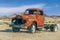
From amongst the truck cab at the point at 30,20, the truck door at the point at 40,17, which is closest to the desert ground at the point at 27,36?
the truck cab at the point at 30,20

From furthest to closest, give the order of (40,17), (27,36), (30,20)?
(40,17)
(30,20)
(27,36)

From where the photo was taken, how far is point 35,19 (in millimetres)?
24922

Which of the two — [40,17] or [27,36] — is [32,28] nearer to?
[40,17]

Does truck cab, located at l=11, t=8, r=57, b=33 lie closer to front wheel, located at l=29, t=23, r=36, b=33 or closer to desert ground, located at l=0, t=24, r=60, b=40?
front wheel, located at l=29, t=23, r=36, b=33

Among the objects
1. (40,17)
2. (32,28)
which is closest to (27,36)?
(32,28)

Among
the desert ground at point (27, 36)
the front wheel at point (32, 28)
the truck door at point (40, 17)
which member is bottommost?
the desert ground at point (27, 36)

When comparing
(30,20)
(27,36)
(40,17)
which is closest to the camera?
(27,36)

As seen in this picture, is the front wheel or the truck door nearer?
the front wheel

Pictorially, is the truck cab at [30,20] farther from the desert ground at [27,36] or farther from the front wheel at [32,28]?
the desert ground at [27,36]

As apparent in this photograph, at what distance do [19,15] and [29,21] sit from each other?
3.52ft

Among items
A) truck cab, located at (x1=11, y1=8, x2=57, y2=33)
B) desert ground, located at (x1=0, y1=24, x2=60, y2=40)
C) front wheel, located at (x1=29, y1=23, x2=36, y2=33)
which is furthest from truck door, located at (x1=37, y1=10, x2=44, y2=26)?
desert ground, located at (x1=0, y1=24, x2=60, y2=40)

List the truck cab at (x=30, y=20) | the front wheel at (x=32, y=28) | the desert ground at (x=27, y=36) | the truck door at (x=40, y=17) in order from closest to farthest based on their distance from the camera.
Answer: the desert ground at (x=27, y=36) < the truck cab at (x=30, y=20) < the front wheel at (x=32, y=28) < the truck door at (x=40, y=17)

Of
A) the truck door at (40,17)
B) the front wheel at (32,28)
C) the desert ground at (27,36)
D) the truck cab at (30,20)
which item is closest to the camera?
the desert ground at (27,36)

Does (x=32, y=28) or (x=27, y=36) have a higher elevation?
(x=32, y=28)
